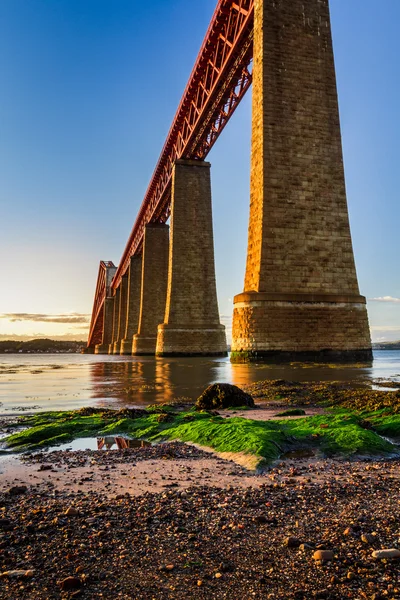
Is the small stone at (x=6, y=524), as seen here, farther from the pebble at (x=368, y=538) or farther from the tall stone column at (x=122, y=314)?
the tall stone column at (x=122, y=314)

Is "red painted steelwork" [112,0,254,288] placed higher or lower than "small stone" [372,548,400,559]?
higher

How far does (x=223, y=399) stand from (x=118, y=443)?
1875mm

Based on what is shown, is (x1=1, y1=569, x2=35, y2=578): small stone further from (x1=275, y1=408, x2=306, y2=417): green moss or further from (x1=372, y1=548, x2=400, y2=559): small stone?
(x1=275, y1=408, x2=306, y2=417): green moss

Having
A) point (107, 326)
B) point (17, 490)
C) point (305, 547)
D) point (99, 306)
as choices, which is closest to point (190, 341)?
point (17, 490)

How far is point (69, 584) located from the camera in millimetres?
1253

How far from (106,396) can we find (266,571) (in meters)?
6.04

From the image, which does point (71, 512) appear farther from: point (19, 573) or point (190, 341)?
point (190, 341)

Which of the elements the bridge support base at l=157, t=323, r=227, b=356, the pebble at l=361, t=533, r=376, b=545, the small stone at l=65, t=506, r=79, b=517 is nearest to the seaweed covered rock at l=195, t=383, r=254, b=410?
the small stone at l=65, t=506, r=79, b=517

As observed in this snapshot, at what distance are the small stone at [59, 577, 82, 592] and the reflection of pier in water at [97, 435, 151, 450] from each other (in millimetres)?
2019

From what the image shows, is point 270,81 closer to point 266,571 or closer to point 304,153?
point 304,153

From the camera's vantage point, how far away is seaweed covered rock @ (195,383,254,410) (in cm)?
514

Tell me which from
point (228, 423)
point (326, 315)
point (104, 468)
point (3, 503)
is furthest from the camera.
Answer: point (326, 315)

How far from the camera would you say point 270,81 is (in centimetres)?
1474

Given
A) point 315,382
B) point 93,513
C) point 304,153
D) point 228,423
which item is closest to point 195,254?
point 304,153
